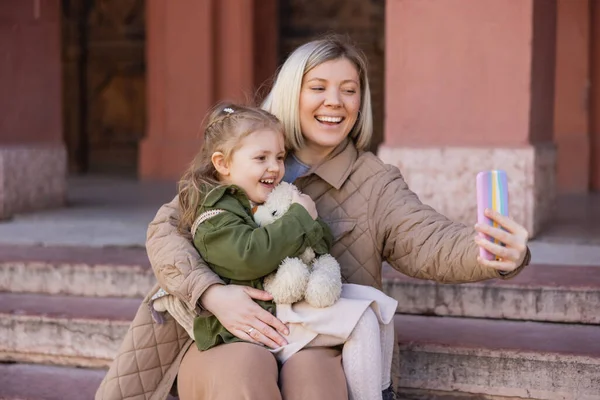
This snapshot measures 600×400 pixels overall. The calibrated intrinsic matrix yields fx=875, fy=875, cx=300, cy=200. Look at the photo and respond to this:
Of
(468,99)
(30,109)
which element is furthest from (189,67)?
(468,99)

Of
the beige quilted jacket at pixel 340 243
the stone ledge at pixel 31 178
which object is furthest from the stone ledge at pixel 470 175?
the stone ledge at pixel 31 178

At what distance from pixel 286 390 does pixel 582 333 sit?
1.56 metres

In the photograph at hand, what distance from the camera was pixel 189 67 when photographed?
9.51 meters

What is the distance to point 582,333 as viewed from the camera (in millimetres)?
3617

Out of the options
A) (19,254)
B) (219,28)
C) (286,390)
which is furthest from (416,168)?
(219,28)

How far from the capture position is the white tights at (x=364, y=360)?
2689mm

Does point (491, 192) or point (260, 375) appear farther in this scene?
point (260, 375)

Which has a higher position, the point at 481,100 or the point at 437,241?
the point at 481,100

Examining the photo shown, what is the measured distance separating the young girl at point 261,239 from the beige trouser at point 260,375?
0.15 ft

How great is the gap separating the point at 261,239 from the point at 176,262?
14.1 inches

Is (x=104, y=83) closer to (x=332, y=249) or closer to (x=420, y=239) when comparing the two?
(x=332, y=249)

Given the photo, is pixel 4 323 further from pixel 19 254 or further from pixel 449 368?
pixel 449 368

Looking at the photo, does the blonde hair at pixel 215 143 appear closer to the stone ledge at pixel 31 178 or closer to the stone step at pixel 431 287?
the stone step at pixel 431 287

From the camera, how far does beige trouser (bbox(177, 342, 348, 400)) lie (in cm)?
256
